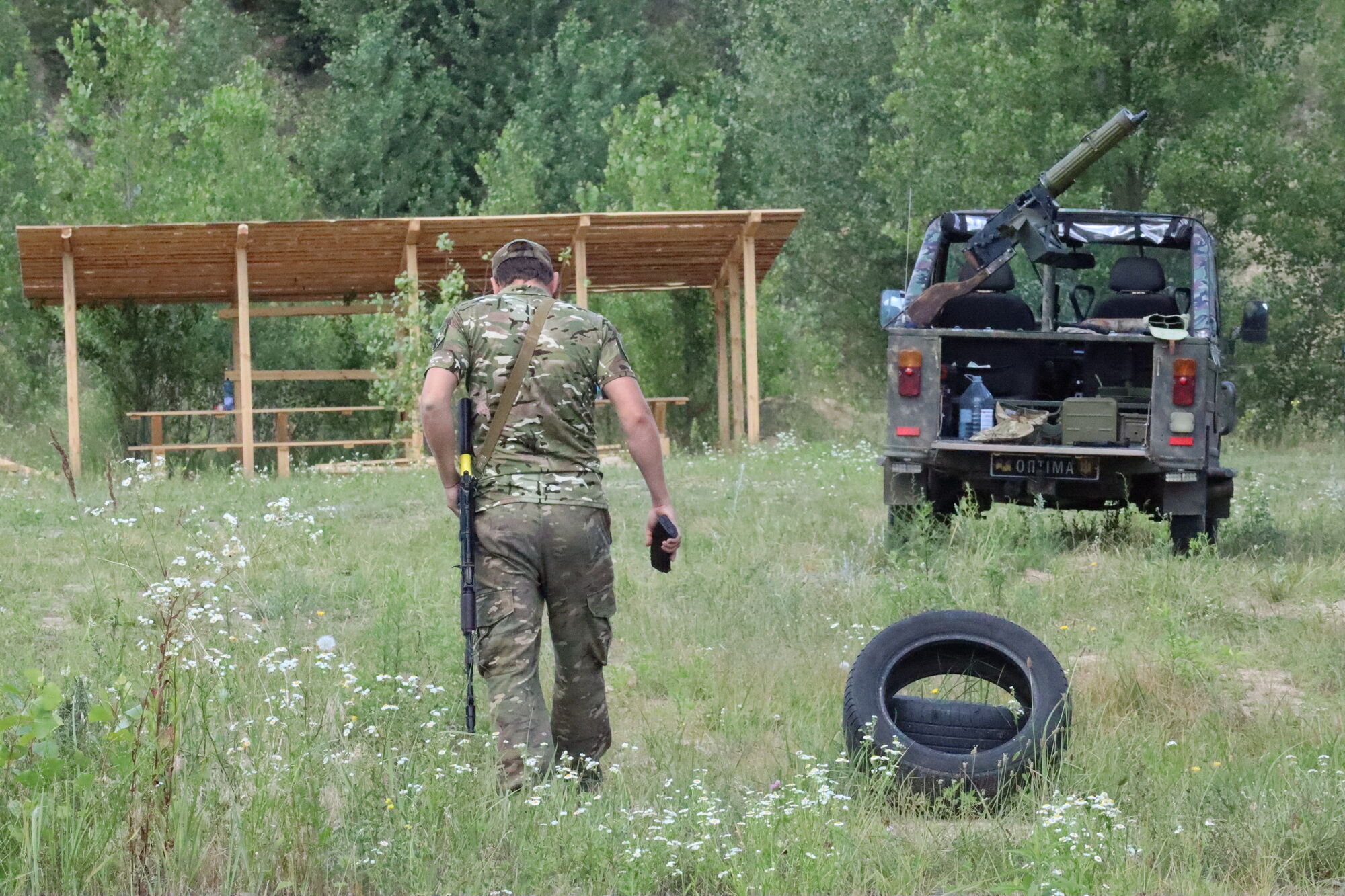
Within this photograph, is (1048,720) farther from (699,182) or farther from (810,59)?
(810,59)

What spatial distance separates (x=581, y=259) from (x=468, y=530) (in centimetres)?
1536

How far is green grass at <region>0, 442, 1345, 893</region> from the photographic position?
4.23m

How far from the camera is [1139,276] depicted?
1076cm

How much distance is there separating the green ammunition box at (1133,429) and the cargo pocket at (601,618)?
5625 millimetres

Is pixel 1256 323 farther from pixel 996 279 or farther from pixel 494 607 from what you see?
pixel 494 607

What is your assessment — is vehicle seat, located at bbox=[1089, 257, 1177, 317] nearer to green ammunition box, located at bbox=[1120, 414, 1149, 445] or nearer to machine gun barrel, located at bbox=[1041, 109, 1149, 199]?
machine gun barrel, located at bbox=[1041, 109, 1149, 199]

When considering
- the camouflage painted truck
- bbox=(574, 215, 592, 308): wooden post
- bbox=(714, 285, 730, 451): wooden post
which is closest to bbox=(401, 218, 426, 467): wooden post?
bbox=(574, 215, 592, 308): wooden post

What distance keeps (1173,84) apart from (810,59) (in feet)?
46.5

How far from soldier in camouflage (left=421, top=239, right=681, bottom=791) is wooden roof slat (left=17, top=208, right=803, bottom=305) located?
13547 millimetres

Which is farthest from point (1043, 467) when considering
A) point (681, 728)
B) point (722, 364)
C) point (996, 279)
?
point (722, 364)

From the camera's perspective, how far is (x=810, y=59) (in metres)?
36.1

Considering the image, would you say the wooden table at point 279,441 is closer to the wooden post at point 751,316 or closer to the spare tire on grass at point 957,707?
the wooden post at point 751,316

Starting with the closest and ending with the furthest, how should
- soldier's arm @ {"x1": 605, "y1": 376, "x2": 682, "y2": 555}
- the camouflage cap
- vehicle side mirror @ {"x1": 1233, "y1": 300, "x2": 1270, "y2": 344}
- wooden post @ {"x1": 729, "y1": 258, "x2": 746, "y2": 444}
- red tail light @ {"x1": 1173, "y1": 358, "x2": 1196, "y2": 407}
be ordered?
soldier's arm @ {"x1": 605, "y1": 376, "x2": 682, "y2": 555}, the camouflage cap, red tail light @ {"x1": 1173, "y1": 358, "x2": 1196, "y2": 407}, vehicle side mirror @ {"x1": 1233, "y1": 300, "x2": 1270, "y2": 344}, wooden post @ {"x1": 729, "y1": 258, "x2": 746, "y2": 444}

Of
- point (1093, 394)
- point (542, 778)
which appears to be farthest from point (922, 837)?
point (1093, 394)
